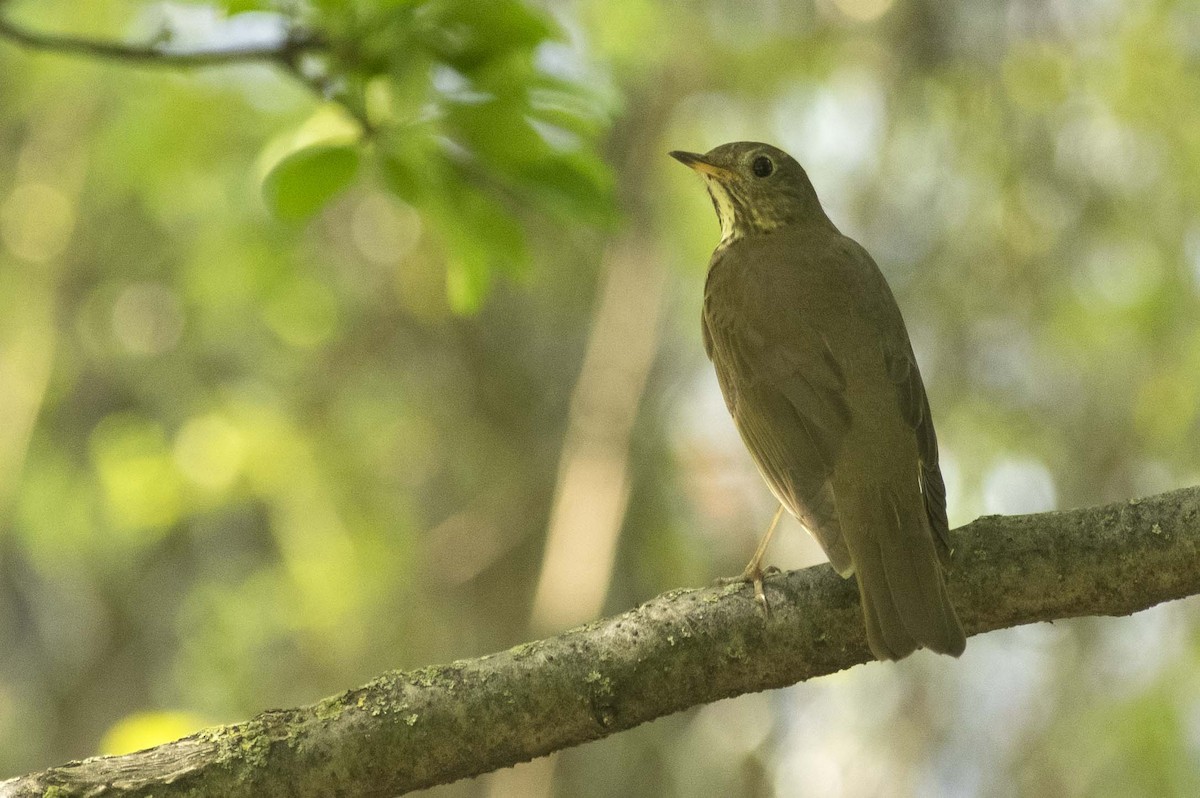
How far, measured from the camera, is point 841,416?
13.4ft

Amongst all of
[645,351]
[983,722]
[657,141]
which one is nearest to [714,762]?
[983,722]

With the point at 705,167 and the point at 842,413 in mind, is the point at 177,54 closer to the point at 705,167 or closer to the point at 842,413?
the point at 842,413

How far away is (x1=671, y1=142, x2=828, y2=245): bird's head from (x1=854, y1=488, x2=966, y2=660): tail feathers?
206 cm

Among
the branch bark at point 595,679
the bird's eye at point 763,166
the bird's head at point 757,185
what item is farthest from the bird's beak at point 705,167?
the branch bark at point 595,679

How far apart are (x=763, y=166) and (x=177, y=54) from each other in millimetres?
2654

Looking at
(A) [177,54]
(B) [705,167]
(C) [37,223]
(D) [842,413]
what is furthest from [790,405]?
(C) [37,223]

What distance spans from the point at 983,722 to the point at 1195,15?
13.3 ft

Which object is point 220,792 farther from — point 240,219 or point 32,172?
point 32,172

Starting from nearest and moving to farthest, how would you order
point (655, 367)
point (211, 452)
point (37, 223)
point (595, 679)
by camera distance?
point (595, 679)
point (211, 452)
point (37, 223)
point (655, 367)

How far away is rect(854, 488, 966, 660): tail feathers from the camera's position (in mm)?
3170

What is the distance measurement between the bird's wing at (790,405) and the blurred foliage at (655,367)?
5.67ft

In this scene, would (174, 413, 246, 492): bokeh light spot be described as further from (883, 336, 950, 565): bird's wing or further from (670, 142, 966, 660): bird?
(883, 336, 950, 565): bird's wing

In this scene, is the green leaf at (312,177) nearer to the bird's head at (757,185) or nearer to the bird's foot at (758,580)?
the bird's foot at (758,580)

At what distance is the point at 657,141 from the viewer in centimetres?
744
